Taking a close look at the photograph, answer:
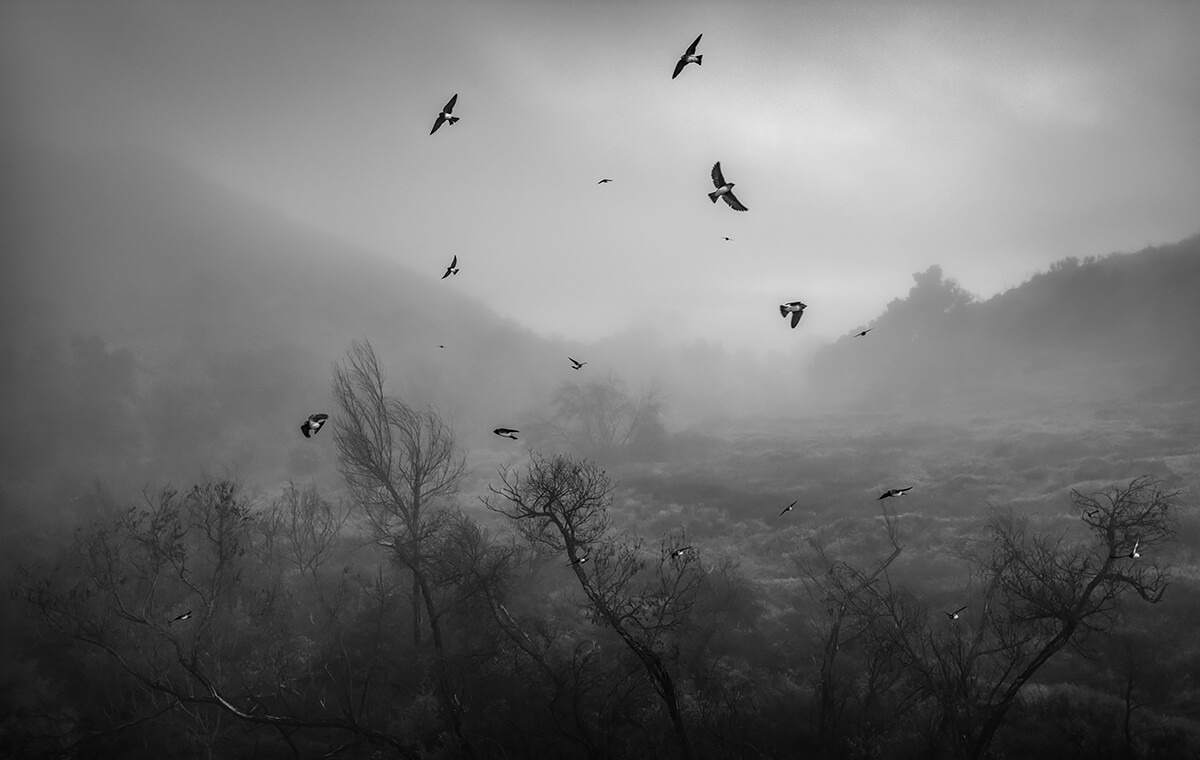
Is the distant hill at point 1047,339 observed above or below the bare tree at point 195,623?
above

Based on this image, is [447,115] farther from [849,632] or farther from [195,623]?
[195,623]

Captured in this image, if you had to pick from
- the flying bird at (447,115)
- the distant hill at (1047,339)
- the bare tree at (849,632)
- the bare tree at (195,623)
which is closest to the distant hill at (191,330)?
the bare tree at (195,623)

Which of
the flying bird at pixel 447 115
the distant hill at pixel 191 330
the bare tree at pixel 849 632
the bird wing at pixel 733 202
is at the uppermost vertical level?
the distant hill at pixel 191 330

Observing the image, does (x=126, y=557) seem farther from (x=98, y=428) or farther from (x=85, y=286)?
(x=85, y=286)

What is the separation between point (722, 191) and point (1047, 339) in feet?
342

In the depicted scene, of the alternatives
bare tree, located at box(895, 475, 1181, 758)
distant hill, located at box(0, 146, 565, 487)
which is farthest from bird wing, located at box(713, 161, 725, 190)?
distant hill, located at box(0, 146, 565, 487)

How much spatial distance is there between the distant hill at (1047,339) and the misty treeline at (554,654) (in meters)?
56.2

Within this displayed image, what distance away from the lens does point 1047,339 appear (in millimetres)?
A: 86000

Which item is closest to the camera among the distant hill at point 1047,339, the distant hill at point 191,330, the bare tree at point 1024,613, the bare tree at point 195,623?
the bare tree at point 1024,613

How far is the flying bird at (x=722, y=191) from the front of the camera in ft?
36.0

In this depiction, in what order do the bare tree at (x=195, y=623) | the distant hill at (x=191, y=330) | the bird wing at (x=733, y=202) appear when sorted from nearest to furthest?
the bird wing at (x=733, y=202), the bare tree at (x=195, y=623), the distant hill at (x=191, y=330)

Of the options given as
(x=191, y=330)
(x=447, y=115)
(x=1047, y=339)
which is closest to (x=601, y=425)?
(x=447, y=115)

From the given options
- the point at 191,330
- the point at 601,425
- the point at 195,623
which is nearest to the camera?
the point at 195,623

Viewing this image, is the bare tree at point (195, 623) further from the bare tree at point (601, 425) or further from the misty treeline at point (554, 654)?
the bare tree at point (601, 425)
